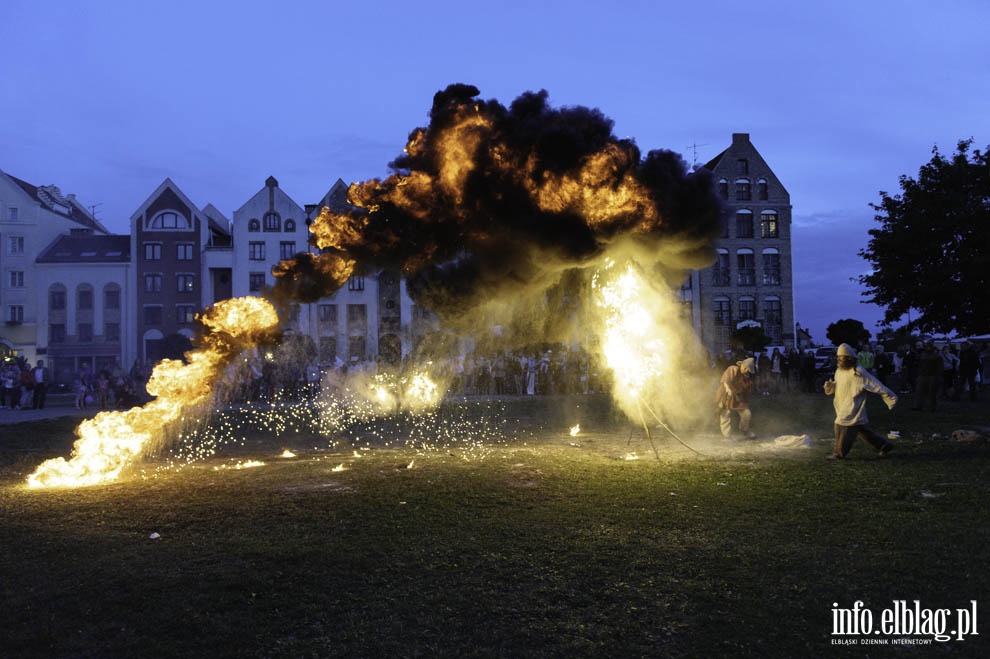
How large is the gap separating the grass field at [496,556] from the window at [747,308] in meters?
42.2

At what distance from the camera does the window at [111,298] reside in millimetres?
53219

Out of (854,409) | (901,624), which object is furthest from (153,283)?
(901,624)

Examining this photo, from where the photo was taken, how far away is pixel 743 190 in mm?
53531

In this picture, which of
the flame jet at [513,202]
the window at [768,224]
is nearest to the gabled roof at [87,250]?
the flame jet at [513,202]

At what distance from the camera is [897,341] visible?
201 feet

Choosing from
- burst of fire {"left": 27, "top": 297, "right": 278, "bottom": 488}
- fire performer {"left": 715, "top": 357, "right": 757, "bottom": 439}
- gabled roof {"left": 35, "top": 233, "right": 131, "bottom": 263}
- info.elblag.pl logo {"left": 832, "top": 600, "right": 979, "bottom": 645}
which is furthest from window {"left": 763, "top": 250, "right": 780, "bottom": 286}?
info.elblag.pl logo {"left": 832, "top": 600, "right": 979, "bottom": 645}

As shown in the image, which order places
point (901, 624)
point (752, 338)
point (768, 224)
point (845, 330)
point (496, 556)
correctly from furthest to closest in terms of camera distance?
point (845, 330)
point (768, 224)
point (752, 338)
point (496, 556)
point (901, 624)

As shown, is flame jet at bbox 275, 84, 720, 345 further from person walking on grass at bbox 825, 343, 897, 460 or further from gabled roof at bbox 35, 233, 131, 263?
gabled roof at bbox 35, 233, 131, 263

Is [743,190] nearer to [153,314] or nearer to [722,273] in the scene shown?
[722,273]

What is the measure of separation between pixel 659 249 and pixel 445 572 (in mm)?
8443

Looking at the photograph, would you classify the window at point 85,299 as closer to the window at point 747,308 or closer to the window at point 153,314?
the window at point 153,314

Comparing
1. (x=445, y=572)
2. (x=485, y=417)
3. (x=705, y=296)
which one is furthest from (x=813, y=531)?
(x=705, y=296)

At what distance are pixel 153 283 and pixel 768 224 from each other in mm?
47782

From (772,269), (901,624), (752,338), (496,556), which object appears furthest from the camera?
(772,269)
